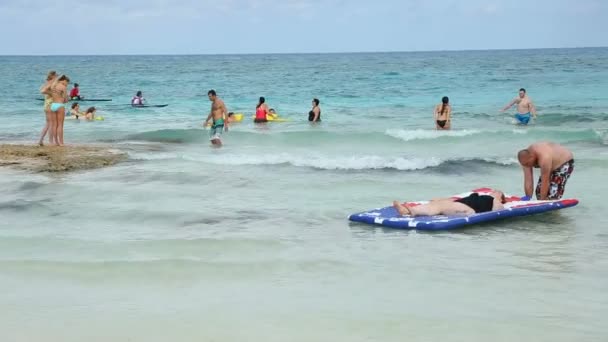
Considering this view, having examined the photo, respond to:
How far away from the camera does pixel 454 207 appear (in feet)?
29.4

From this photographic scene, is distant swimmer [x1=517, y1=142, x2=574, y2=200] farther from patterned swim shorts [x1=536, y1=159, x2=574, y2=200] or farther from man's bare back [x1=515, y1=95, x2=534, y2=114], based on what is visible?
man's bare back [x1=515, y1=95, x2=534, y2=114]

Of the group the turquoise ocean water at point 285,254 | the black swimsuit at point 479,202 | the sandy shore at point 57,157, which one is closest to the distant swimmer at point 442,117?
the turquoise ocean water at point 285,254

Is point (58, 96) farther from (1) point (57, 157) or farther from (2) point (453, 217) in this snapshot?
(2) point (453, 217)

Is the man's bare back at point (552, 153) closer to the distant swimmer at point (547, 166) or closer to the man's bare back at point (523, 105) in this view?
the distant swimmer at point (547, 166)

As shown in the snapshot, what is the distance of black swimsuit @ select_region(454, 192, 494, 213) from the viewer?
29.4ft

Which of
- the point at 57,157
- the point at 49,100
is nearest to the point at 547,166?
Answer: the point at 57,157

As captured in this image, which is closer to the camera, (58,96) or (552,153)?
(552,153)

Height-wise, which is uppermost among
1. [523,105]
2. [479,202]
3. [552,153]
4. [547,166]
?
[523,105]

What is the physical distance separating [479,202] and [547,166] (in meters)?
1.01

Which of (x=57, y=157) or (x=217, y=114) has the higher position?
(x=217, y=114)

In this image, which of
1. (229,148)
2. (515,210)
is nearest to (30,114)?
(229,148)

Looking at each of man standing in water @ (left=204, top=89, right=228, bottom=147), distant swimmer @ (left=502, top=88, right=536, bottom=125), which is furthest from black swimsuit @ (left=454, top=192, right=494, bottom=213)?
distant swimmer @ (left=502, top=88, right=536, bottom=125)

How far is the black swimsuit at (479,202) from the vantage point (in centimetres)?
896

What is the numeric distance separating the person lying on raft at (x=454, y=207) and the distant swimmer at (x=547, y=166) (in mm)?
642
